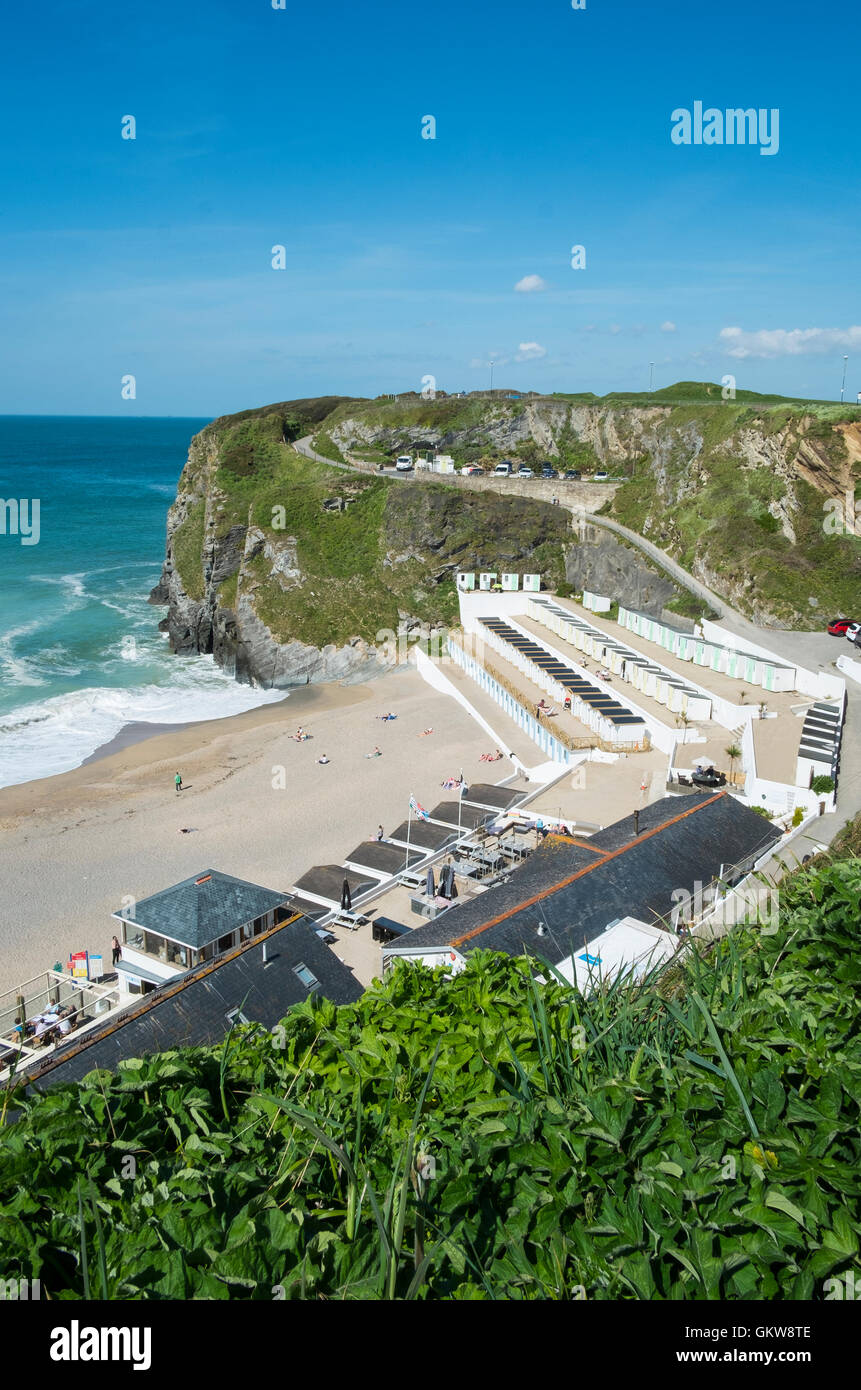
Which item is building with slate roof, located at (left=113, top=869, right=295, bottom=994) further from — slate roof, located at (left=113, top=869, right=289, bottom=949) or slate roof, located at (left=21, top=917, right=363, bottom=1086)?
slate roof, located at (left=21, top=917, right=363, bottom=1086)

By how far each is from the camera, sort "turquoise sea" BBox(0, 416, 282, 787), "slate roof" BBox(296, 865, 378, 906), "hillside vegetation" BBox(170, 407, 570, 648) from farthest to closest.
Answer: "hillside vegetation" BBox(170, 407, 570, 648) → "turquoise sea" BBox(0, 416, 282, 787) → "slate roof" BBox(296, 865, 378, 906)

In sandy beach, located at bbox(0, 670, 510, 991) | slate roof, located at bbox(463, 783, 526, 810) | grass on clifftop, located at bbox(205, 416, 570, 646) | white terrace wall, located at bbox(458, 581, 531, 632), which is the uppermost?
grass on clifftop, located at bbox(205, 416, 570, 646)

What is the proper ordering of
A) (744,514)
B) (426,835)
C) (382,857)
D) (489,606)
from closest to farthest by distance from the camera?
(382,857), (426,835), (744,514), (489,606)

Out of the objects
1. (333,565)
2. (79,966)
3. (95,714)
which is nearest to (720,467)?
(333,565)

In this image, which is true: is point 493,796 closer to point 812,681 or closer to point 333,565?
point 812,681

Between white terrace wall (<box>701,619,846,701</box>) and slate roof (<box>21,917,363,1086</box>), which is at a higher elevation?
white terrace wall (<box>701,619,846,701</box>)

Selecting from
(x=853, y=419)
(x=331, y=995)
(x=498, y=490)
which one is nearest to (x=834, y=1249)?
(x=331, y=995)

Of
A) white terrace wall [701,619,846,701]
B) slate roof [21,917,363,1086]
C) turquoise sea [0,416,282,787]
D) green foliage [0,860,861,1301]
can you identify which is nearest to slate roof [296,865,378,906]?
slate roof [21,917,363,1086]

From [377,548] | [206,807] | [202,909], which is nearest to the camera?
[202,909]
